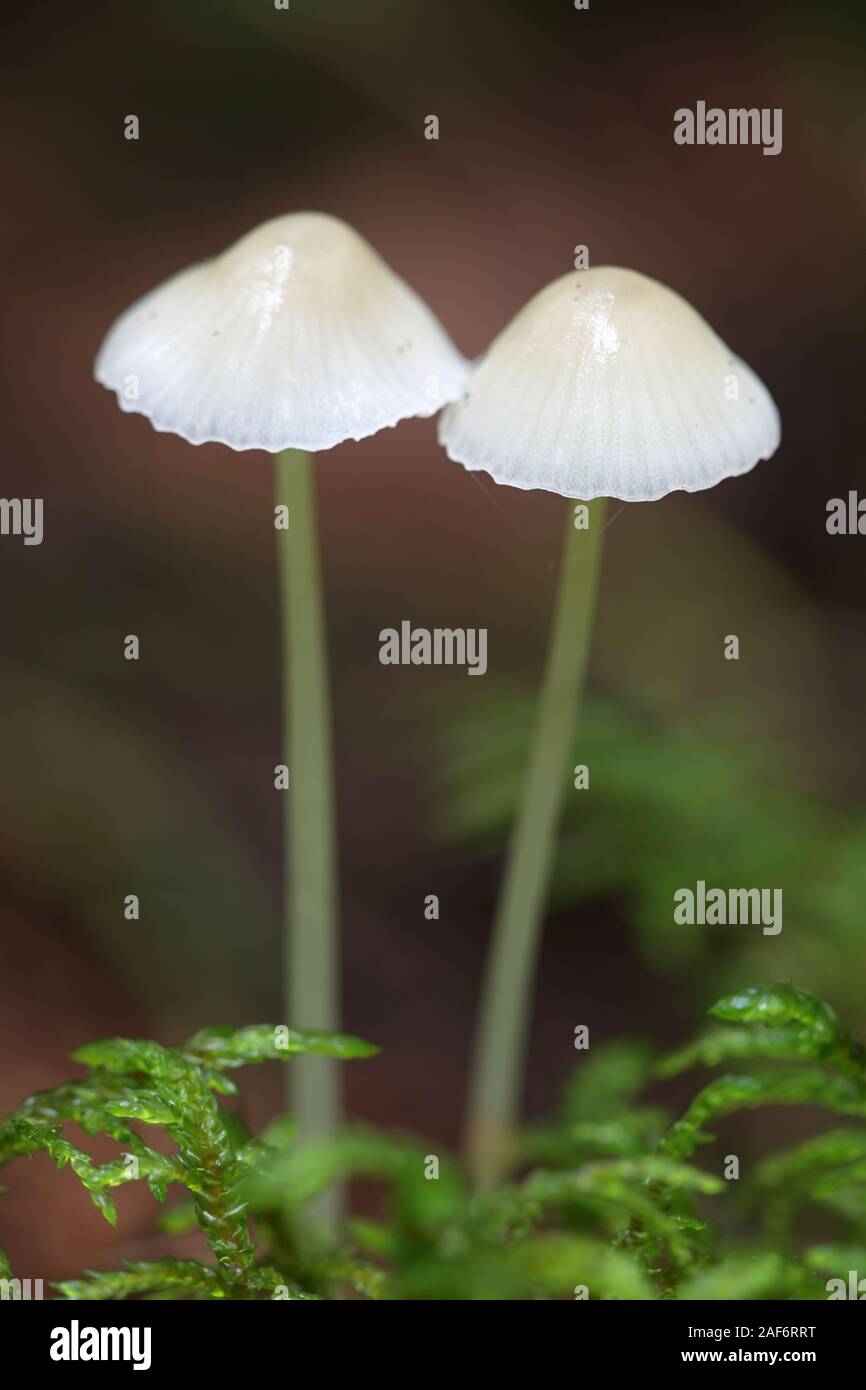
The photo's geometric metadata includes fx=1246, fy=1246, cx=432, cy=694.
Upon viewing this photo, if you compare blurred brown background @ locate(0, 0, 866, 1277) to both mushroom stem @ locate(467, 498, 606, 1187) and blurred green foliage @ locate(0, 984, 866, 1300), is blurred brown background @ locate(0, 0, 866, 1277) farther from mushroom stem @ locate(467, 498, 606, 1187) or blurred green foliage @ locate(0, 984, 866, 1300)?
blurred green foliage @ locate(0, 984, 866, 1300)

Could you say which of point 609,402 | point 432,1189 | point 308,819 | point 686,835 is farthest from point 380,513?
point 432,1189

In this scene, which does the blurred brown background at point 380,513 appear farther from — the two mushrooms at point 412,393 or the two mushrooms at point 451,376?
the two mushrooms at point 451,376

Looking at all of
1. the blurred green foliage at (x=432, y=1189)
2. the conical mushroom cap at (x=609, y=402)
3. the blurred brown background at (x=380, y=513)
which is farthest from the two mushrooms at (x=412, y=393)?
the blurred brown background at (x=380, y=513)

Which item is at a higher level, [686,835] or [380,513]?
[380,513]

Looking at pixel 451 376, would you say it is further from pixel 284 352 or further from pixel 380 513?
pixel 380 513

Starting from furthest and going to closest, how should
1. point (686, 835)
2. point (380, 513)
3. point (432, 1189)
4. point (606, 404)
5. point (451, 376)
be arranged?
1. point (380, 513)
2. point (686, 835)
3. point (451, 376)
4. point (606, 404)
5. point (432, 1189)

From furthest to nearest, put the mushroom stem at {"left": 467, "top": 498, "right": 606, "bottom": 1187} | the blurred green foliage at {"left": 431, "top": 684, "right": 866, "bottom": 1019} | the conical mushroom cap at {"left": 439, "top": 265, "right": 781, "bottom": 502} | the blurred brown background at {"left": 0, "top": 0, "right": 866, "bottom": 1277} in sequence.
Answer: the blurred brown background at {"left": 0, "top": 0, "right": 866, "bottom": 1277}
the blurred green foliage at {"left": 431, "top": 684, "right": 866, "bottom": 1019}
the mushroom stem at {"left": 467, "top": 498, "right": 606, "bottom": 1187}
the conical mushroom cap at {"left": 439, "top": 265, "right": 781, "bottom": 502}

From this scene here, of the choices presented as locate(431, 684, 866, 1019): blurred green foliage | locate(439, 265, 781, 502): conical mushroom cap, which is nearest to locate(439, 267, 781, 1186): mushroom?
locate(439, 265, 781, 502): conical mushroom cap
